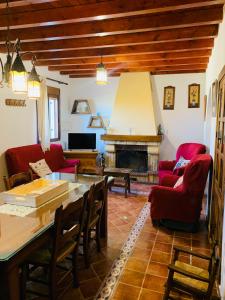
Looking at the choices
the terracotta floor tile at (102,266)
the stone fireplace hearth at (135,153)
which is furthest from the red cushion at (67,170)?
the terracotta floor tile at (102,266)

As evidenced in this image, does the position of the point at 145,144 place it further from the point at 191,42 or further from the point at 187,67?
the point at 191,42

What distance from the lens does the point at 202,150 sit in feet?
15.7

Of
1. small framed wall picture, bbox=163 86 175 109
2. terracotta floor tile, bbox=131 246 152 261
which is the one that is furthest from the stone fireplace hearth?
terracotta floor tile, bbox=131 246 152 261

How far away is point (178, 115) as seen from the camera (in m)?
6.05

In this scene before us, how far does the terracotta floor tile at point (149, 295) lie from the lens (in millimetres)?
2119

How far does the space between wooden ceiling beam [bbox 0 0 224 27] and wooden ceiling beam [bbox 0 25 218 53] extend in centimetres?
70

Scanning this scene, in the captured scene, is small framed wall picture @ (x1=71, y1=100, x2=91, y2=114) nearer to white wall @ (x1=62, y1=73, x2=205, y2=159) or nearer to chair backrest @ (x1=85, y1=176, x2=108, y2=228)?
white wall @ (x1=62, y1=73, x2=205, y2=159)

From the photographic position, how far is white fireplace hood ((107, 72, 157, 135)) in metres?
6.01

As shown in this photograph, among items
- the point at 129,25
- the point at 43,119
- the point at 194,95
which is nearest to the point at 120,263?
the point at 129,25

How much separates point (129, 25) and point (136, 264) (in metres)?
2.76

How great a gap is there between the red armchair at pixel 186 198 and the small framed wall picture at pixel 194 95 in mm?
2866

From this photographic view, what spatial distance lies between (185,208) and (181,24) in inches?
90.3

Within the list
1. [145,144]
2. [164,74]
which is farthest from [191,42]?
[145,144]

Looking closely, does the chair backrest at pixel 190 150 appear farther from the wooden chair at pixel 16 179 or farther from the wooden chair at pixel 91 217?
the wooden chair at pixel 16 179
